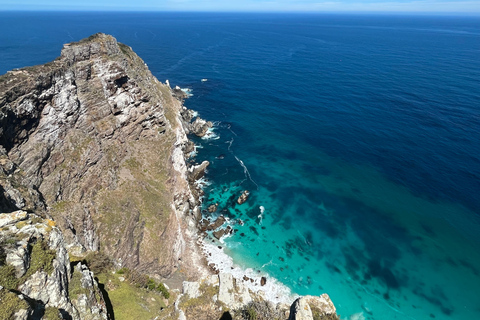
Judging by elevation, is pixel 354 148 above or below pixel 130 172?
below

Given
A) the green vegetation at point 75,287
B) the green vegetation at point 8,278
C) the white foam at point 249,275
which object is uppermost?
the green vegetation at point 8,278

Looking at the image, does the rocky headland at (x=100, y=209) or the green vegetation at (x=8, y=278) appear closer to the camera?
the green vegetation at (x=8, y=278)

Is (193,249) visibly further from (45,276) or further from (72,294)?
(45,276)

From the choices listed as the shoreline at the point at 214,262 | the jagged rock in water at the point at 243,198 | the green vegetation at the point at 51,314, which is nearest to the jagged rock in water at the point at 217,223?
the shoreline at the point at 214,262

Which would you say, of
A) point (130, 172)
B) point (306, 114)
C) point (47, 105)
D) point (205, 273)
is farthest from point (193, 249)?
point (306, 114)

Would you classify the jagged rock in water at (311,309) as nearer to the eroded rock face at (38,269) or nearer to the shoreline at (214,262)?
the shoreline at (214,262)

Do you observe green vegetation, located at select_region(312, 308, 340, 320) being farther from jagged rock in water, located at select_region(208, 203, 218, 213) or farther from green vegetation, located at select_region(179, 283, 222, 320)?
jagged rock in water, located at select_region(208, 203, 218, 213)

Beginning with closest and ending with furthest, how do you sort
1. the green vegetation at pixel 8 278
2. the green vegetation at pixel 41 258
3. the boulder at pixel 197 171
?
the green vegetation at pixel 8 278
the green vegetation at pixel 41 258
the boulder at pixel 197 171

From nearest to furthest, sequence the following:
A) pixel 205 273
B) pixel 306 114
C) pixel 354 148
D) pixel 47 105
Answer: pixel 47 105 < pixel 205 273 < pixel 354 148 < pixel 306 114
